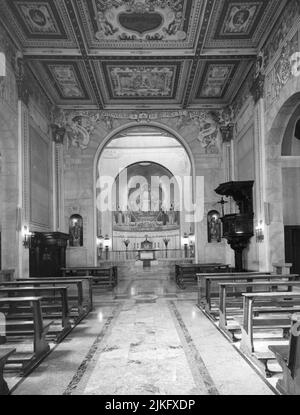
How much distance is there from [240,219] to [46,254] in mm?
6262

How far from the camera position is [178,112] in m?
16.8

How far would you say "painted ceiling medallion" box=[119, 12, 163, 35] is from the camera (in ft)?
34.6

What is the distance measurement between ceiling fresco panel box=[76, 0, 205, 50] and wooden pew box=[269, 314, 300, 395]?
8533 millimetres

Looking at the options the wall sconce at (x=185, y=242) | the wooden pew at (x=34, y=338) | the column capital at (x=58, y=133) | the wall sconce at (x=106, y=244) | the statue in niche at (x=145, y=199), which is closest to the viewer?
the wooden pew at (x=34, y=338)

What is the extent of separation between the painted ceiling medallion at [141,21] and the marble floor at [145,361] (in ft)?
23.9

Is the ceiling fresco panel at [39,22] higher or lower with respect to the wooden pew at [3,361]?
higher

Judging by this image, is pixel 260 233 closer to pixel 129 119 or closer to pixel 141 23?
pixel 141 23

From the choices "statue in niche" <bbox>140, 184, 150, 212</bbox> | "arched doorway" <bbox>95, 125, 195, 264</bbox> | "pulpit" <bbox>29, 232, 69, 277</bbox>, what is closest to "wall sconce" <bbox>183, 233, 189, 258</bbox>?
"arched doorway" <bbox>95, 125, 195, 264</bbox>

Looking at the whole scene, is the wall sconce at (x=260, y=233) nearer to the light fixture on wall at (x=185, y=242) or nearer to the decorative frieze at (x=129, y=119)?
the decorative frieze at (x=129, y=119)

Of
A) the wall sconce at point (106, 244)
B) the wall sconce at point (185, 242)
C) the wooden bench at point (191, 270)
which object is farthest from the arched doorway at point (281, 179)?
the wall sconce at point (106, 244)

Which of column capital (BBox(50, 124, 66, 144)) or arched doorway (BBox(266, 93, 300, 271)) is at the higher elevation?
column capital (BBox(50, 124, 66, 144))

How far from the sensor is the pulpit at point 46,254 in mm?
12375

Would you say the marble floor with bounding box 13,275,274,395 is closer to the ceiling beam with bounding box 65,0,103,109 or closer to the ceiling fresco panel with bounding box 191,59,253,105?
the ceiling beam with bounding box 65,0,103,109
